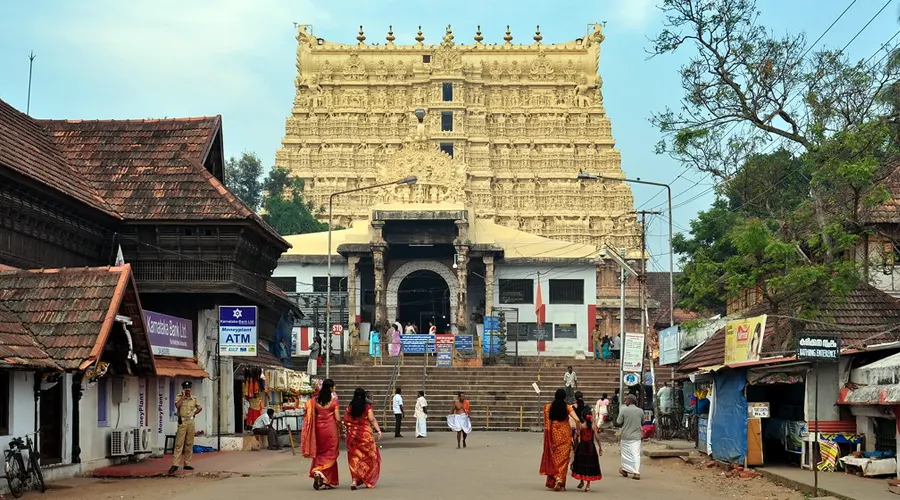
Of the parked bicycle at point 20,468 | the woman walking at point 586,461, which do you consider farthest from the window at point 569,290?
the parked bicycle at point 20,468

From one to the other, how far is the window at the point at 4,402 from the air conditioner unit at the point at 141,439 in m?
6.20

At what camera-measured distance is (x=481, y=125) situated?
7481cm

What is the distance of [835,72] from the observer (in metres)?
27.0

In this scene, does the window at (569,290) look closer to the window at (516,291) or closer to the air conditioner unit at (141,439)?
the window at (516,291)

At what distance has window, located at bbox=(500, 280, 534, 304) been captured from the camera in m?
53.4

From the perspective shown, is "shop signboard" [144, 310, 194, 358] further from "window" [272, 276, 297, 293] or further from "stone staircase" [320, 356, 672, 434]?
"window" [272, 276, 297, 293]

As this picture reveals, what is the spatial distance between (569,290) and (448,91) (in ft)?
81.1

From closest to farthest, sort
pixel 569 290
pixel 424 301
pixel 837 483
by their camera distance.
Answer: pixel 837 483, pixel 569 290, pixel 424 301

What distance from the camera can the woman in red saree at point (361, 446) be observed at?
16.9 meters

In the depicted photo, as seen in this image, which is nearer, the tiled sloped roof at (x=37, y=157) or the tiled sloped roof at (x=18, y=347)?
the tiled sloped roof at (x=18, y=347)

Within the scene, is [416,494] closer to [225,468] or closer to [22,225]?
[225,468]

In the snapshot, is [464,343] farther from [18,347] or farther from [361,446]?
[18,347]

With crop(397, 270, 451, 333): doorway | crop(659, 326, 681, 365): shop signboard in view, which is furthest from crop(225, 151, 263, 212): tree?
crop(659, 326, 681, 365): shop signboard

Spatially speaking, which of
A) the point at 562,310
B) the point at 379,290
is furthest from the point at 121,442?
the point at 562,310
